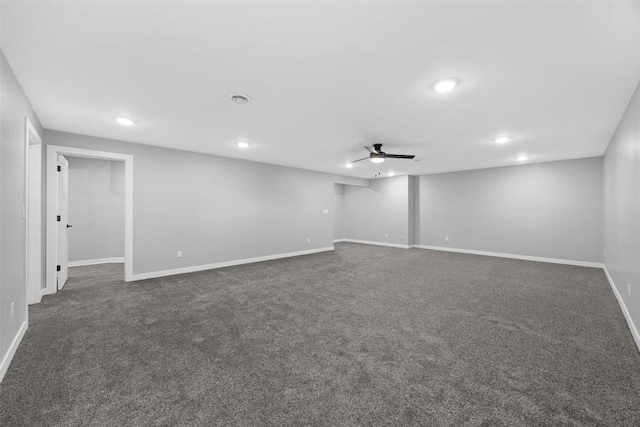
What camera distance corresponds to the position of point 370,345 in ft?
8.30

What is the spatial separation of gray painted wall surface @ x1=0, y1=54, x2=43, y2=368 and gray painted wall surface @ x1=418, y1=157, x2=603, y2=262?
9077 millimetres

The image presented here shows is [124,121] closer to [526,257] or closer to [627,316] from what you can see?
[627,316]

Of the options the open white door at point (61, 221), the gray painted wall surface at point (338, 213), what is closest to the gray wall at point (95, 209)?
the open white door at point (61, 221)

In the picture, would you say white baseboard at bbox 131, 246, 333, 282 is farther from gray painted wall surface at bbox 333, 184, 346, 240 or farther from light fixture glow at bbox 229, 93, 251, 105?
light fixture glow at bbox 229, 93, 251, 105

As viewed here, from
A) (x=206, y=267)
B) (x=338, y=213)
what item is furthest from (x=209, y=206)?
(x=338, y=213)

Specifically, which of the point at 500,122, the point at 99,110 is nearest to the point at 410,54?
the point at 500,122

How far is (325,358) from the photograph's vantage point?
230cm

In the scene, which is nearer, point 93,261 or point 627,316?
point 627,316

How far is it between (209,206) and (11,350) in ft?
12.4

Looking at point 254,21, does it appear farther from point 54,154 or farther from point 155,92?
point 54,154

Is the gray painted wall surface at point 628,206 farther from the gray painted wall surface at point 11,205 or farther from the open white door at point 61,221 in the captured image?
the open white door at point 61,221

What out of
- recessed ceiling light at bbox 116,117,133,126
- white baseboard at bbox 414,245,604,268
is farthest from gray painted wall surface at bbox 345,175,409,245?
recessed ceiling light at bbox 116,117,133,126

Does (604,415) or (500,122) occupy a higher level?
(500,122)

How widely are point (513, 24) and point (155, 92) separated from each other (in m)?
3.20
